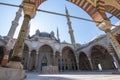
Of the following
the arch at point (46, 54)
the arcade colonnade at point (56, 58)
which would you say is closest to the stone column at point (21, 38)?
the arcade colonnade at point (56, 58)

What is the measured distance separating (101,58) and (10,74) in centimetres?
2436

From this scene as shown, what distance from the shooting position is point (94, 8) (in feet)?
20.3

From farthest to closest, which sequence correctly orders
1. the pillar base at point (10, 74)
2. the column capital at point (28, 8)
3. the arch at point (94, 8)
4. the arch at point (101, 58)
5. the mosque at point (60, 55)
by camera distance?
the arch at point (101, 58) < the mosque at point (60, 55) < the arch at point (94, 8) < the column capital at point (28, 8) < the pillar base at point (10, 74)

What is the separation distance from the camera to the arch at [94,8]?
5992mm

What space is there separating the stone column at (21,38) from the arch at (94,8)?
2682 millimetres

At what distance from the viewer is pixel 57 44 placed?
24.5 meters

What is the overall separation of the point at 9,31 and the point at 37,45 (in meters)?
6.19

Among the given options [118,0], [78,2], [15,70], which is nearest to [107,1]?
[118,0]

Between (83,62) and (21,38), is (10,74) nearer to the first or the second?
(21,38)

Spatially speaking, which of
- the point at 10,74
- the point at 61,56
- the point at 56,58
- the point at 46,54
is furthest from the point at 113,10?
the point at 46,54

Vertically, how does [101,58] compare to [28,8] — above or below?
below

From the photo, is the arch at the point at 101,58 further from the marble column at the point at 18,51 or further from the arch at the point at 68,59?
the marble column at the point at 18,51

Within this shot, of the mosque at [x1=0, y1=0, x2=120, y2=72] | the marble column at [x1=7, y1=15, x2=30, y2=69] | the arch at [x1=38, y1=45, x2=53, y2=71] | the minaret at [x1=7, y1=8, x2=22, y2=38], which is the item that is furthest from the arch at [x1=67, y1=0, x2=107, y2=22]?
the arch at [x1=38, y1=45, x2=53, y2=71]

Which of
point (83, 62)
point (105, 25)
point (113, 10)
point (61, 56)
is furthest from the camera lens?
point (83, 62)
